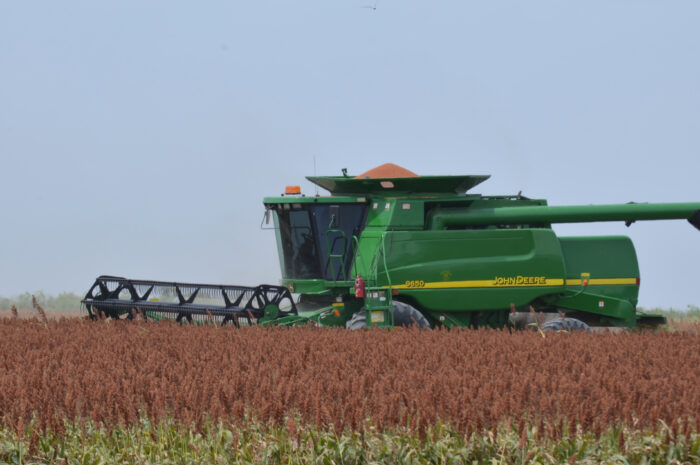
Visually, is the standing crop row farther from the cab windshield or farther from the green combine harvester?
the cab windshield

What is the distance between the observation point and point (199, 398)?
6.15m

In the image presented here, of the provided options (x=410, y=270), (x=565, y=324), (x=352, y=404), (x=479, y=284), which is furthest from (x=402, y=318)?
(x=352, y=404)

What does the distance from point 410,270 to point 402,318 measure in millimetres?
769

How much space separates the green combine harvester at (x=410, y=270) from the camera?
37.1 ft

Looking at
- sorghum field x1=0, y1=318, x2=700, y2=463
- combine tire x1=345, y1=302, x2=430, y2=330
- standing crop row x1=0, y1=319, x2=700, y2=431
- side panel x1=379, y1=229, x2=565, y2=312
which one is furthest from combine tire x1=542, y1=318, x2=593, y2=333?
sorghum field x1=0, y1=318, x2=700, y2=463

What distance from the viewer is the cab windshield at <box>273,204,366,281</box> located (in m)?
11.6

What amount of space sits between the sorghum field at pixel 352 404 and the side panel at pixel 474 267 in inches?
109

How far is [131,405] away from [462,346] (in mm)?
3853

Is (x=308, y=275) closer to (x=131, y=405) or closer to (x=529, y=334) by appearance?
(x=529, y=334)

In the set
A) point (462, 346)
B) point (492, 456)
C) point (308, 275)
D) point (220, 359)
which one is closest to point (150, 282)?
point (308, 275)

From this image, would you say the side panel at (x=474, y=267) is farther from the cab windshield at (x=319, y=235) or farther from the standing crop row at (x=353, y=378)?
the standing crop row at (x=353, y=378)

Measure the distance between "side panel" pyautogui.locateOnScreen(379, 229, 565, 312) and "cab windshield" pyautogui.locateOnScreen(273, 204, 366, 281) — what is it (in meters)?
0.68

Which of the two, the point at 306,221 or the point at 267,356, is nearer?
the point at 267,356

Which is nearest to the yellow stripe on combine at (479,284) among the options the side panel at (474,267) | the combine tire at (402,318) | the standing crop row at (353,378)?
the side panel at (474,267)
